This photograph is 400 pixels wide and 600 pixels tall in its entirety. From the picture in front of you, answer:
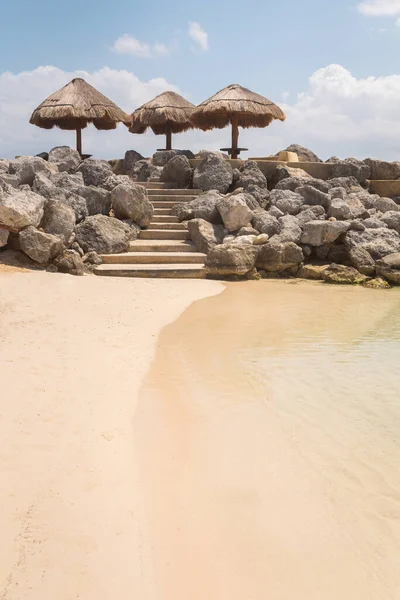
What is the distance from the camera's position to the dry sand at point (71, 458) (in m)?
2.19

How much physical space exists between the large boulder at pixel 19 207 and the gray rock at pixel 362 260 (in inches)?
238

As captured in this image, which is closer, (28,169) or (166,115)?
(28,169)

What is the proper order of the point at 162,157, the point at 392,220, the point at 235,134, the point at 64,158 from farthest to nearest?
the point at 162,157, the point at 235,134, the point at 64,158, the point at 392,220

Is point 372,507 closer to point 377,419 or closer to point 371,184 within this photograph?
point 377,419

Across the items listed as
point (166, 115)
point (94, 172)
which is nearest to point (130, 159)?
point (166, 115)

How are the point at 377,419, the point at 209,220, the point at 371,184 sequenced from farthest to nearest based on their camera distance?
the point at 371,184, the point at 209,220, the point at 377,419

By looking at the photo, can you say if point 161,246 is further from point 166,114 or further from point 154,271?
point 166,114

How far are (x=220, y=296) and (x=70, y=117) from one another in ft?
35.4

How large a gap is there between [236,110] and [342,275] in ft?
26.0

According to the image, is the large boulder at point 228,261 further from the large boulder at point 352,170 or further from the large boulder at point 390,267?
the large boulder at point 352,170

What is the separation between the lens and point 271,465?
3232 mm

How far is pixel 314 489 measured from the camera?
298cm

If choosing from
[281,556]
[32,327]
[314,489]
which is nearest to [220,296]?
[32,327]

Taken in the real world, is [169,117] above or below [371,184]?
above
